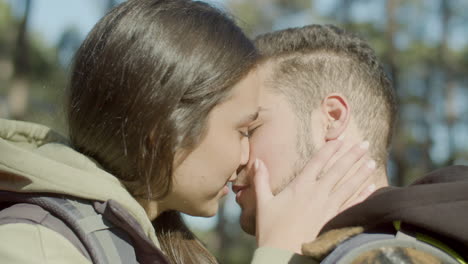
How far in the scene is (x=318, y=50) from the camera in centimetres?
337

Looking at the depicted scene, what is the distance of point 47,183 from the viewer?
216 cm

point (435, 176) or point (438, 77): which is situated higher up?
point (435, 176)

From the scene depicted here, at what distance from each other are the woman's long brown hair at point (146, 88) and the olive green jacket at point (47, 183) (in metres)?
0.13

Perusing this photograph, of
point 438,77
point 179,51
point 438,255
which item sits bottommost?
point 438,77

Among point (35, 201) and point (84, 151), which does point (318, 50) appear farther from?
→ point (35, 201)

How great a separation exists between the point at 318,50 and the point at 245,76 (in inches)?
28.2

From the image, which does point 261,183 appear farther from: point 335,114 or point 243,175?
point 335,114

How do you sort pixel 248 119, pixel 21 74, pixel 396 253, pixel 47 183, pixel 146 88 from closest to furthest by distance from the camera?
pixel 396 253, pixel 47 183, pixel 146 88, pixel 248 119, pixel 21 74

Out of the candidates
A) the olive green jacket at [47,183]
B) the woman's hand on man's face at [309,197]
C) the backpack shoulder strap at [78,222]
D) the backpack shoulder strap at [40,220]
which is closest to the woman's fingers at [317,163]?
the woman's hand on man's face at [309,197]

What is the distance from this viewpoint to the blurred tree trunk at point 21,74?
420 inches

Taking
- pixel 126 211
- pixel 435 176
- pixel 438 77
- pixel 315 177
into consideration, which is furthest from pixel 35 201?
pixel 438 77

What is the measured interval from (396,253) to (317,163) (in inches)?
34.9

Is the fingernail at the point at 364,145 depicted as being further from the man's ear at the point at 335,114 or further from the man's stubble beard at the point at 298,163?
the man's stubble beard at the point at 298,163

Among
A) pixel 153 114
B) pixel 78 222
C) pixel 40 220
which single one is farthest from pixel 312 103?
pixel 40 220
